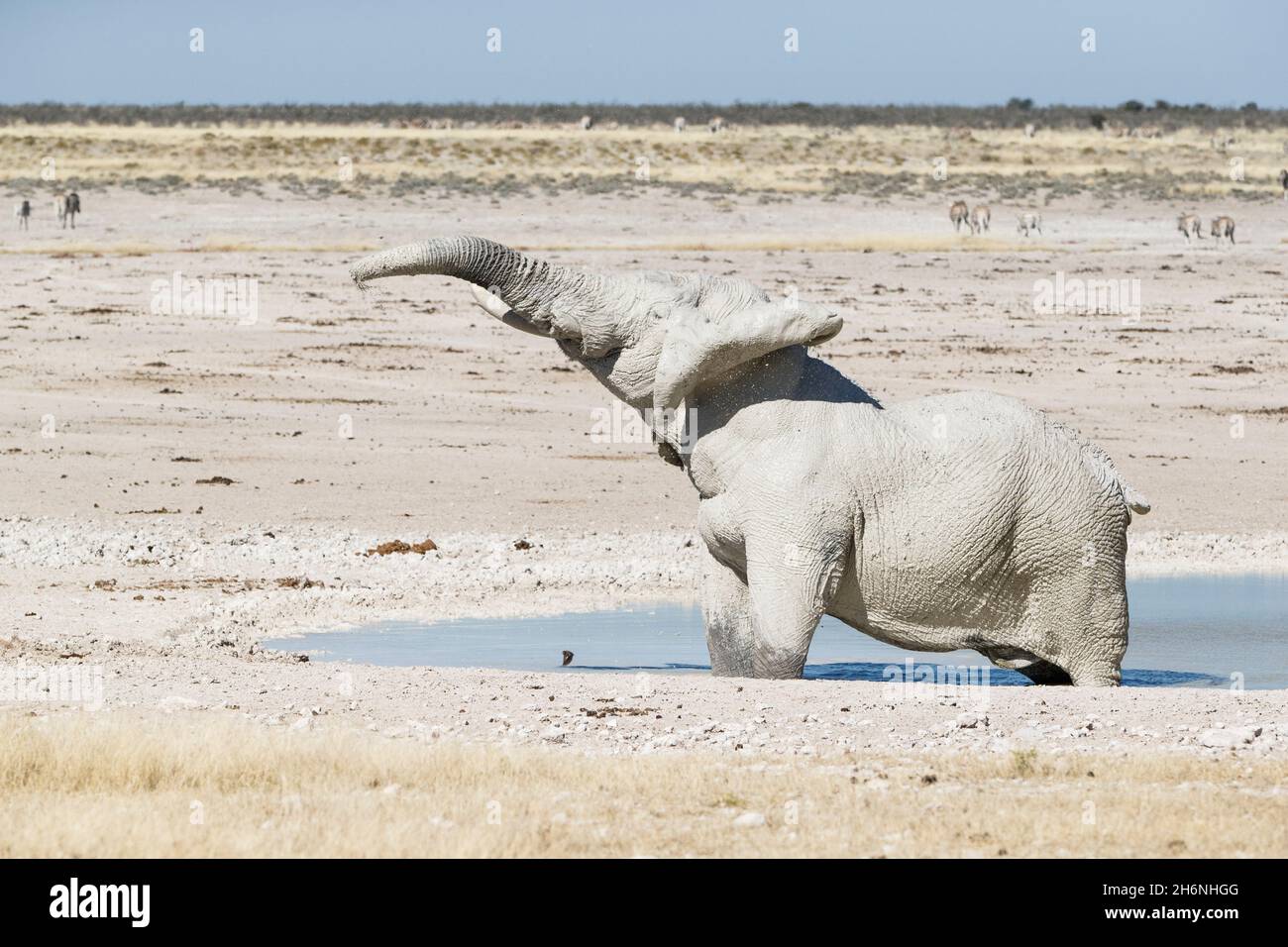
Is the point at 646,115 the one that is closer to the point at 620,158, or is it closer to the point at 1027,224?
the point at 620,158

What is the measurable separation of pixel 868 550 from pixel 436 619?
13.6 ft

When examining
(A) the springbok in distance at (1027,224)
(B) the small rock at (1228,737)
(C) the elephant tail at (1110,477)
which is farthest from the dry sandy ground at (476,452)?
(A) the springbok in distance at (1027,224)

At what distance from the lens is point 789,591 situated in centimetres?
1001

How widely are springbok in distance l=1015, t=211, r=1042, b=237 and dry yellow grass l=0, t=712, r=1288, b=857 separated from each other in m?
31.6

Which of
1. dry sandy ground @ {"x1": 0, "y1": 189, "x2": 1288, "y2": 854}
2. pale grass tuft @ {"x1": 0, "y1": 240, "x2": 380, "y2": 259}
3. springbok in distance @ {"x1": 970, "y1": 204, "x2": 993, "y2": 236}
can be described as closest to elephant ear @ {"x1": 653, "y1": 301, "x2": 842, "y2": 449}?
dry sandy ground @ {"x1": 0, "y1": 189, "x2": 1288, "y2": 854}

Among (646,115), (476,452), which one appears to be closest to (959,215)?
(476,452)

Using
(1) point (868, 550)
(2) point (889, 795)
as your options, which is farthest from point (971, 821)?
(1) point (868, 550)

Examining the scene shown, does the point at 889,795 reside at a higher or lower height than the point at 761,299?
lower

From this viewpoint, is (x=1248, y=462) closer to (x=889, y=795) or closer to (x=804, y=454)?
(x=804, y=454)

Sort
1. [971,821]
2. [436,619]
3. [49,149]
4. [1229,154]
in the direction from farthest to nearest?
1. [1229,154]
2. [49,149]
3. [436,619]
4. [971,821]

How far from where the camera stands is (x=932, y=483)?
404 inches

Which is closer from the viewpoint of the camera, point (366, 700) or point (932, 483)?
point (366, 700)

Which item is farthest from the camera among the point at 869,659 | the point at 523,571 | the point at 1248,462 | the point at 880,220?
the point at 880,220

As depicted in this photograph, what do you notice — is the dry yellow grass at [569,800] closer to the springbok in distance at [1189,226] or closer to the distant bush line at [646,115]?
the springbok in distance at [1189,226]
